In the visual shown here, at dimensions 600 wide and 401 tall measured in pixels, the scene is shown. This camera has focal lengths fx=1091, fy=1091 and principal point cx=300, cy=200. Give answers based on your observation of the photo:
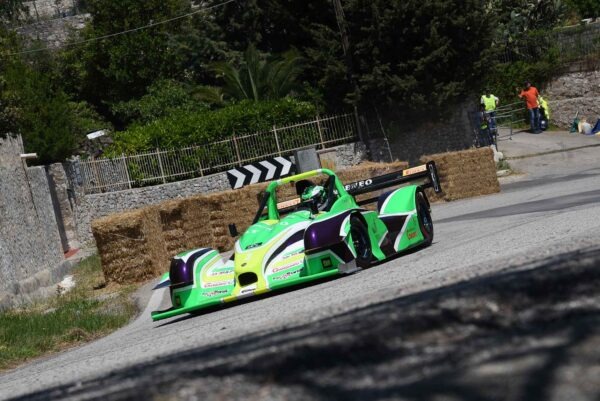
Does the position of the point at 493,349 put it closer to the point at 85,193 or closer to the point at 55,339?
the point at 55,339

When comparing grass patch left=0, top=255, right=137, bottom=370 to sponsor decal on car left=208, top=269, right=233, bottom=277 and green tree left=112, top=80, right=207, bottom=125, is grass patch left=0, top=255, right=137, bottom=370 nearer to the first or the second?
sponsor decal on car left=208, top=269, right=233, bottom=277

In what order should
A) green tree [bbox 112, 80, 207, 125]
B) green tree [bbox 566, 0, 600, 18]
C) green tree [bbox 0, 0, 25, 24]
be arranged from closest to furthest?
green tree [bbox 112, 80, 207, 125] < green tree [bbox 566, 0, 600, 18] < green tree [bbox 0, 0, 25, 24]

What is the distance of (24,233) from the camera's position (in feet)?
76.5

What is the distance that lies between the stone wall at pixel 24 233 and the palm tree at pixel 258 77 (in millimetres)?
13654

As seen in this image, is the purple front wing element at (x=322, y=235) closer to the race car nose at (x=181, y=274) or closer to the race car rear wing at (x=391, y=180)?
the race car nose at (x=181, y=274)

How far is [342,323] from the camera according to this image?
4.53 m

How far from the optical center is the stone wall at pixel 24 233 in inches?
822

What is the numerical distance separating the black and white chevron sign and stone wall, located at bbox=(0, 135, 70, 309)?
449 cm

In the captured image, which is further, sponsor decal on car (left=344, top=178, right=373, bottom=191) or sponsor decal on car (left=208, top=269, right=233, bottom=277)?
sponsor decal on car (left=344, top=178, right=373, bottom=191)

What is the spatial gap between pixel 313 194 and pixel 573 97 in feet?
93.6

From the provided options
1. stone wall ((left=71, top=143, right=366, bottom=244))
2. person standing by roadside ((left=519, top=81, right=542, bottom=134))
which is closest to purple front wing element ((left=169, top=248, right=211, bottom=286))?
stone wall ((left=71, top=143, right=366, bottom=244))

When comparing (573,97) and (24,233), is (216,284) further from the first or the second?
(573,97)

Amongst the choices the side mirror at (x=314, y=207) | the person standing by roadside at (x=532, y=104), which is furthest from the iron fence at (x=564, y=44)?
the side mirror at (x=314, y=207)

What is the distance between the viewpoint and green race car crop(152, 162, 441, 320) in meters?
12.3
